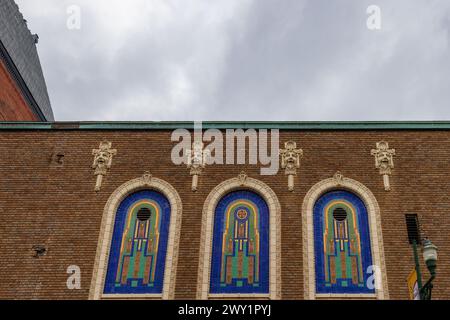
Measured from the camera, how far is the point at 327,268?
1424 cm

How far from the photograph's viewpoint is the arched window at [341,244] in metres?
14.0

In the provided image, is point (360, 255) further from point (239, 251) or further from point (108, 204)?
point (108, 204)

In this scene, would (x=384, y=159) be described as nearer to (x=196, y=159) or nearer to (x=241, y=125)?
(x=241, y=125)

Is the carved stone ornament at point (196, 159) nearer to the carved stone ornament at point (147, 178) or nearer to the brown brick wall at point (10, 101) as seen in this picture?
the carved stone ornament at point (147, 178)

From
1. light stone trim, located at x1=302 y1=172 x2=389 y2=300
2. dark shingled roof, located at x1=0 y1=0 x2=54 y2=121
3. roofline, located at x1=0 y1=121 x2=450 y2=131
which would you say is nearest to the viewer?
light stone trim, located at x1=302 y1=172 x2=389 y2=300

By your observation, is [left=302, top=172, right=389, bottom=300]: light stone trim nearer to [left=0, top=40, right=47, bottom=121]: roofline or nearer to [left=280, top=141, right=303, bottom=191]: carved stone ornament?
[left=280, top=141, right=303, bottom=191]: carved stone ornament

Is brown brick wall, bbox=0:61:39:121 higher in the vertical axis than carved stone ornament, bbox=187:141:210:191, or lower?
higher

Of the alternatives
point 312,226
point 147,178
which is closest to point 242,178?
point 312,226

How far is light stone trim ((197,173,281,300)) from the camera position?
1395 cm

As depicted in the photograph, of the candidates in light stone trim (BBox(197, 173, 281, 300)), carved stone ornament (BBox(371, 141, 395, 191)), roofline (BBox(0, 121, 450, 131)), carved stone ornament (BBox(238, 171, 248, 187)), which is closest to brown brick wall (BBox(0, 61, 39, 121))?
roofline (BBox(0, 121, 450, 131))

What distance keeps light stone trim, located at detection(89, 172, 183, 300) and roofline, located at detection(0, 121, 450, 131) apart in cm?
181

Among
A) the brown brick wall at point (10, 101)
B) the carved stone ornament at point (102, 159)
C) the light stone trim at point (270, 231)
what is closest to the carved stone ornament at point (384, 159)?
the light stone trim at point (270, 231)

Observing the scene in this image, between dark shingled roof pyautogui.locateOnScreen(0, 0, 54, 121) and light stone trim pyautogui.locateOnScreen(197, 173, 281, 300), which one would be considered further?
dark shingled roof pyautogui.locateOnScreen(0, 0, 54, 121)
